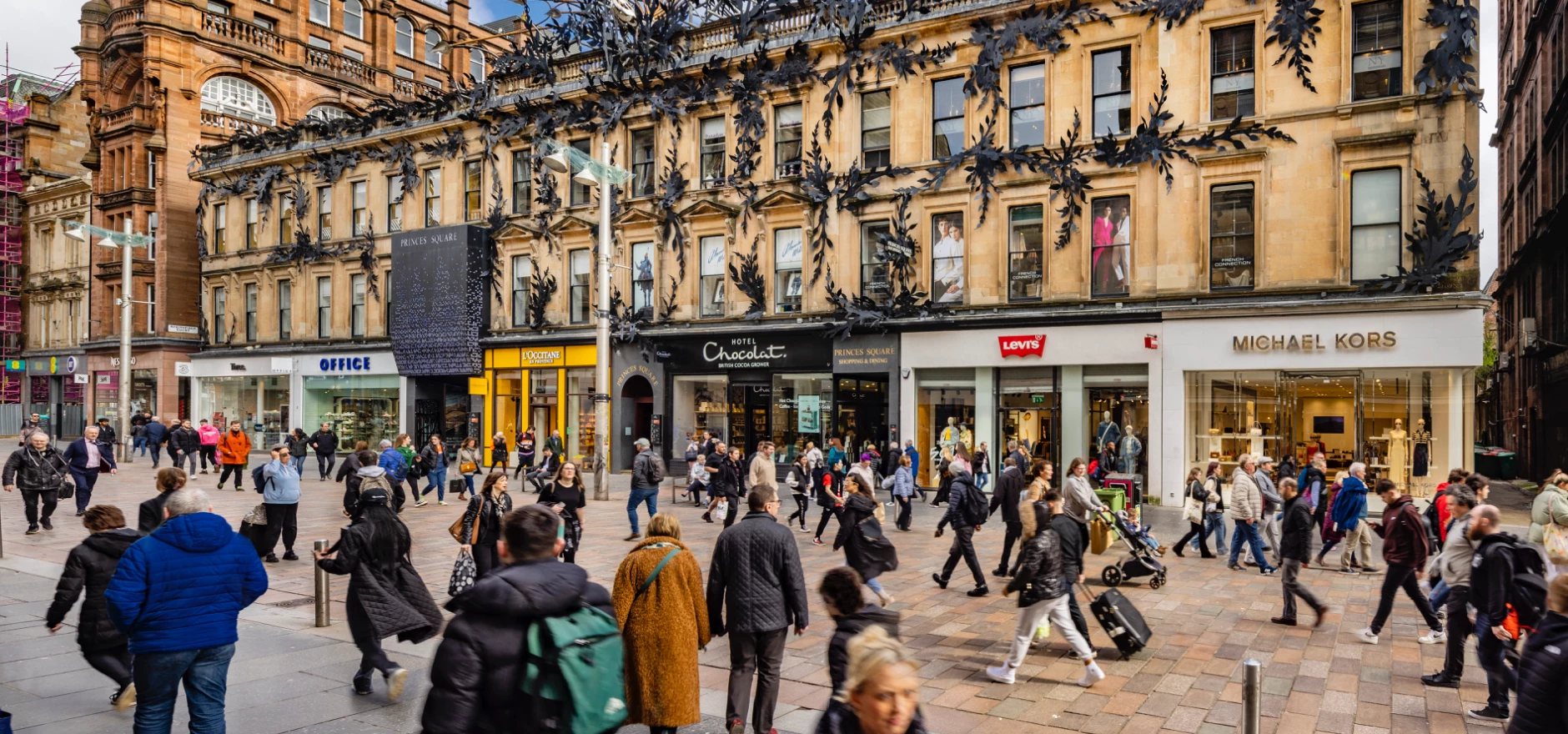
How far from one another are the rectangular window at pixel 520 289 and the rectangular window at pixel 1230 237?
2086 centimetres

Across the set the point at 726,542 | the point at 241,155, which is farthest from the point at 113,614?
the point at 241,155

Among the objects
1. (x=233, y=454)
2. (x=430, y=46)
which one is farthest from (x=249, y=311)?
(x=430, y=46)

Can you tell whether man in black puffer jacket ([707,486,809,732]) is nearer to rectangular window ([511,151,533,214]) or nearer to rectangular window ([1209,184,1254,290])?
rectangular window ([1209,184,1254,290])

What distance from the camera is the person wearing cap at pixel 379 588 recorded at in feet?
22.6

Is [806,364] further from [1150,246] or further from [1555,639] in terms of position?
[1555,639]

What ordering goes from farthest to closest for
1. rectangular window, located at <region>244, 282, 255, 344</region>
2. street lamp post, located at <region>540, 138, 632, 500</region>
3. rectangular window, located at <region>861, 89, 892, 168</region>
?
rectangular window, located at <region>244, 282, 255, 344</region> < rectangular window, located at <region>861, 89, 892, 168</region> < street lamp post, located at <region>540, 138, 632, 500</region>

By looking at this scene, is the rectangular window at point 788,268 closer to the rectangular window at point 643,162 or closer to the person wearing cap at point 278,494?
the rectangular window at point 643,162

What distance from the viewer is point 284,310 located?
3906cm

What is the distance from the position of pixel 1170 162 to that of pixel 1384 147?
161 inches

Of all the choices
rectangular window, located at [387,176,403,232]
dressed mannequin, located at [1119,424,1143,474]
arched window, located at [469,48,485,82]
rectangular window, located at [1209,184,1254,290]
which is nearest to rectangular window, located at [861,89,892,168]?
rectangular window, located at [1209,184,1254,290]

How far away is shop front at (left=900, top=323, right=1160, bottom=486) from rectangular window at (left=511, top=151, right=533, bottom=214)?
1427 cm

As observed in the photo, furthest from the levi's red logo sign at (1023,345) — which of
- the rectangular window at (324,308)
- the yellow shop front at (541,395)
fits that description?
the rectangular window at (324,308)

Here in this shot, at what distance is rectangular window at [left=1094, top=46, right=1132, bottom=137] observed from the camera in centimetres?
2234

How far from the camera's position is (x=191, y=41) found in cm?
4091
